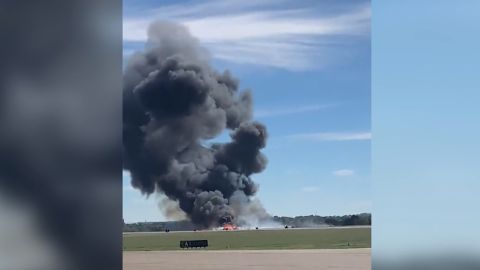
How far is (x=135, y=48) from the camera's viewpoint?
406 cm

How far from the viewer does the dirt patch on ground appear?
4242 millimetres

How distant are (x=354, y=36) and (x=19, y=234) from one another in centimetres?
341

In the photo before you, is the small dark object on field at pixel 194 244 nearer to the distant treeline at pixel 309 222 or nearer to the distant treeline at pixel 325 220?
the distant treeline at pixel 309 222

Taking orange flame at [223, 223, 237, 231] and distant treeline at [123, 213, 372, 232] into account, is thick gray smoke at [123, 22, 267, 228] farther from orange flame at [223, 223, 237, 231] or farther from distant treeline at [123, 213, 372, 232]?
distant treeline at [123, 213, 372, 232]

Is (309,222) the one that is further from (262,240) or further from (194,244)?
(262,240)

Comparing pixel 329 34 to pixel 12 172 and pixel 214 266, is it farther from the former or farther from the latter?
pixel 12 172

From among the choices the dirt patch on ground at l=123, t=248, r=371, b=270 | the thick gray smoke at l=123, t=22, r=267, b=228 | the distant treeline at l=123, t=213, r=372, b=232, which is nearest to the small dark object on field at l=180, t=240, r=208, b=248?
the thick gray smoke at l=123, t=22, r=267, b=228

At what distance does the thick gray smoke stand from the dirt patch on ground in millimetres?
494

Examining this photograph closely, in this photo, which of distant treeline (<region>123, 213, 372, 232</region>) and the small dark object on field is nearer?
distant treeline (<region>123, 213, 372, 232</region>)

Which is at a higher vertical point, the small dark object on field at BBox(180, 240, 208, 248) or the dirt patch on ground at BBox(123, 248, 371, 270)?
the small dark object on field at BBox(180, 240, 208, 248)

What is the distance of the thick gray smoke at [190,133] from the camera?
203 inches

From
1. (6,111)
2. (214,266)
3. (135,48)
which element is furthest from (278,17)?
(6,111)

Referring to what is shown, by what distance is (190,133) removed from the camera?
6.34m

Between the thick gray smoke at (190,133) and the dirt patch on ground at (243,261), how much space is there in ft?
1.62
